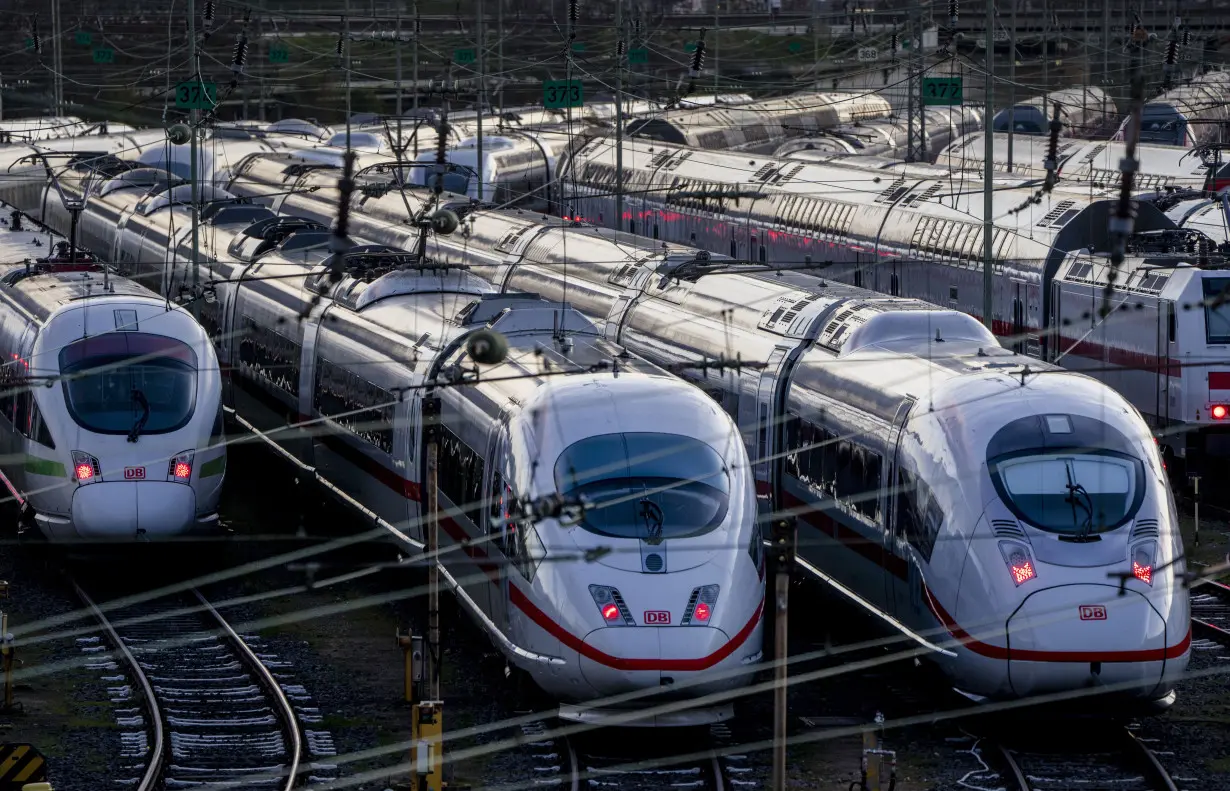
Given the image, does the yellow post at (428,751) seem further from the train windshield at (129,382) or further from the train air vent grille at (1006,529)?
the train windshield at (129,382)

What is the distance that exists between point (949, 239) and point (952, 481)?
18380 mm

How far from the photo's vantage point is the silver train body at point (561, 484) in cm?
1719

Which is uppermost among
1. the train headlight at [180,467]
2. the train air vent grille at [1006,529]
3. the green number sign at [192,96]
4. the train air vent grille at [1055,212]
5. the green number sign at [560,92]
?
the green number sign at [192,96]

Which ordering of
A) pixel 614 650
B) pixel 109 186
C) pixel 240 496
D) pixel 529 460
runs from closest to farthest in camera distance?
1. pixel 614 650
2. pixel 529 460
3. pixel 240 496
4. pixel 109 186

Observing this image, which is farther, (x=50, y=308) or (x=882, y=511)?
(x=50, y=308)

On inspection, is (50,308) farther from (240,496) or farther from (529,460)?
(529,460)

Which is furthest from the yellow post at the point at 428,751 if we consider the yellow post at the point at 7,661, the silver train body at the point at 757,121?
the silver train body at the point at 757,121

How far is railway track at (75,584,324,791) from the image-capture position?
1769cm

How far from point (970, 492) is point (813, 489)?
4.39m

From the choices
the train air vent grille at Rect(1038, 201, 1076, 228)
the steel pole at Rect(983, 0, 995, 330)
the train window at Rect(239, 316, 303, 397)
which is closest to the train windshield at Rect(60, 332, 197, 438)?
the train window at Rect(239, 316, 303, 397)

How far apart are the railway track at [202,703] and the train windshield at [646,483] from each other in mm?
3232

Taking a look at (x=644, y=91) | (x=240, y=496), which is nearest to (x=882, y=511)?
(x=240, y=496)

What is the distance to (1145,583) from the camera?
1725 cm

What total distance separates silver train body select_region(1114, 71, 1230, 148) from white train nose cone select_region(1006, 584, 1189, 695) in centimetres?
3545
